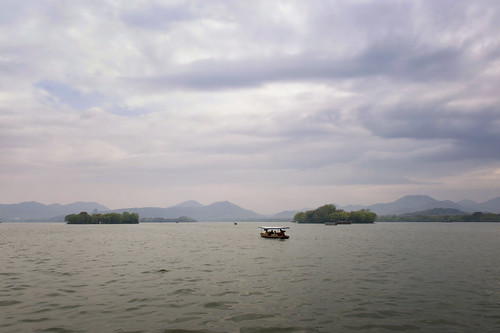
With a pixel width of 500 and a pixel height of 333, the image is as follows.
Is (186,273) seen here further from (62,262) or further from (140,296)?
(62,262)

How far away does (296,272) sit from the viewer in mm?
36219

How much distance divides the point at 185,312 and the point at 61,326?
266 inches

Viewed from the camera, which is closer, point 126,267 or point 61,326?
point 61,326

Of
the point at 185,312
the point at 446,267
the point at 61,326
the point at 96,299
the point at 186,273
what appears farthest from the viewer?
the point at 446,267

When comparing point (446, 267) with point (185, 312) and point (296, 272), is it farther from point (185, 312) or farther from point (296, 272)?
point (185, 312)

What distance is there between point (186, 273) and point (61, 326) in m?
18.4

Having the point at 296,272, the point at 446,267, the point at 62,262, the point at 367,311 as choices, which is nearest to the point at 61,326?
the point at 367,311

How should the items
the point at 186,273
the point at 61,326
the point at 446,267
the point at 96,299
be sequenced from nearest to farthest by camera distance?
the point at 61,326, the point at 96,299, the point at 186,273, the point at 446,267

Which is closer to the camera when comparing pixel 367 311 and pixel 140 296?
pixel 367 311

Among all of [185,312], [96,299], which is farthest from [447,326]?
[96,299]

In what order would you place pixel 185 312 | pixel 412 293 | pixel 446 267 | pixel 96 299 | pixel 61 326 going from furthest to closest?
pixel 446 267 < pixel 412 293 < pixel 96 299 < pixel 185 312 < pixel 61 326

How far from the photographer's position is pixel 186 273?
Result: 35.9 meters

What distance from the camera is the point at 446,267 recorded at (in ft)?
130

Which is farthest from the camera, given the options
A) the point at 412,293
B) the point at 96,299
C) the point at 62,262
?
the point at 62,262
